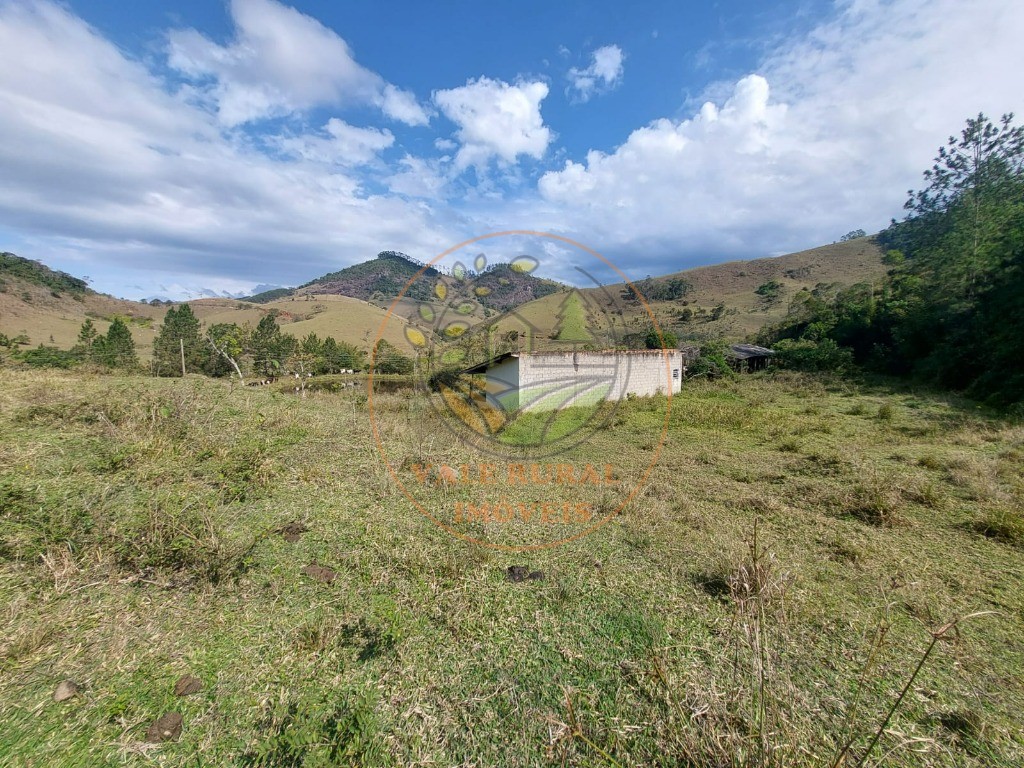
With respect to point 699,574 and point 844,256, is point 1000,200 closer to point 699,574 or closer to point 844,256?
point 699,574

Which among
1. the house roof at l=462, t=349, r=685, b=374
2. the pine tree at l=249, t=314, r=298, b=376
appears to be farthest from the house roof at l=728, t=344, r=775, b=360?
the pine tree at l=249, t=314, r=298, b=376

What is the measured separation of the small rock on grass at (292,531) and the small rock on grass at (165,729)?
1.84 metres

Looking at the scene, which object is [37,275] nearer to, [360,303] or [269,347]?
[360,303]

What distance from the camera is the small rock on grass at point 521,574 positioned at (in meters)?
3.53

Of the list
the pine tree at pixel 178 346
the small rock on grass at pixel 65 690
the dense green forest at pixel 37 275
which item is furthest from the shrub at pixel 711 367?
the dense green forest at pixel 37 275

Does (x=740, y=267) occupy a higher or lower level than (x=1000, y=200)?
higher

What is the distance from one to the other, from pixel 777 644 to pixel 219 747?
339cm

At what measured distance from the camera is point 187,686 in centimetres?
226

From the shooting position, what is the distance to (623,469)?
7023 mm

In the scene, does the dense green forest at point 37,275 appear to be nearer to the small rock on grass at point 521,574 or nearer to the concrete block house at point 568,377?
the concrete block house at point 568,377

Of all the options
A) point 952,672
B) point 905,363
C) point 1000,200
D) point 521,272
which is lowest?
point 952,672

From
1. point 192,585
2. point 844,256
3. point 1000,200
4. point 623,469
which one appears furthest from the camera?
point 844,256

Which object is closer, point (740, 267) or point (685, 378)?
point (685, 378)

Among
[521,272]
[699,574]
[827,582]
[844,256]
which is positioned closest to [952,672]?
[827,582]
